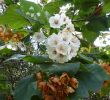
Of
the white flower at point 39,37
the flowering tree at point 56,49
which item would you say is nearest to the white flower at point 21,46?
the flowering tree at point 56,49

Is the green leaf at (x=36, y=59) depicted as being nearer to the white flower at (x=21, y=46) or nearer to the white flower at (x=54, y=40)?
the white flower at (x=54, y=40)

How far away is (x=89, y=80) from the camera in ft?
4.00

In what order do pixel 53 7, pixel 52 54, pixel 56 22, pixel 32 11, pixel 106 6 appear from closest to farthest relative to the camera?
pixel 52 54, pixel 56 22, pixel 32 11, pixel 106 6, pixel 53 7

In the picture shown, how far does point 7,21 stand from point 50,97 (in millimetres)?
528

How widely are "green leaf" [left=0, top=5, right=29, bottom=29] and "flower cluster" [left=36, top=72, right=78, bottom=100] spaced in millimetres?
415

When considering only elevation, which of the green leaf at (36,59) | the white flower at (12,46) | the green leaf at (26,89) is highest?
the white flower at (12,46)

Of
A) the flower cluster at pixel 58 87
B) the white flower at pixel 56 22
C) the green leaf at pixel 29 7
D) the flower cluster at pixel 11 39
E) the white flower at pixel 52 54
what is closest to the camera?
the flower cluster at pixel 58 87

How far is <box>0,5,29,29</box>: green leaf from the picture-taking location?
1.51 metres

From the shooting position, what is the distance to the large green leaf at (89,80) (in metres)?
1.18

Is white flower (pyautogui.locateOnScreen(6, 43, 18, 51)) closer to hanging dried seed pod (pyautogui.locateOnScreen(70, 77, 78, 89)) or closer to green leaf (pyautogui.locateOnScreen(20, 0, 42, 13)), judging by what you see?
green leaf (pyautogui.locateOnScreen(20, 0, 42, 13))

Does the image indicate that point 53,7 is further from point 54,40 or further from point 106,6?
point 54,40

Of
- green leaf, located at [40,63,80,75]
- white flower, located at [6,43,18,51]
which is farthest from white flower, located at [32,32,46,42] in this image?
green leaf, located at [40,63,80,75]

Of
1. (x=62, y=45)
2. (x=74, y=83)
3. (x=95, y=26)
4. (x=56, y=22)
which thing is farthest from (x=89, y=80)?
(x=95, y=26)

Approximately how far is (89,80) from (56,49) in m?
0.18
